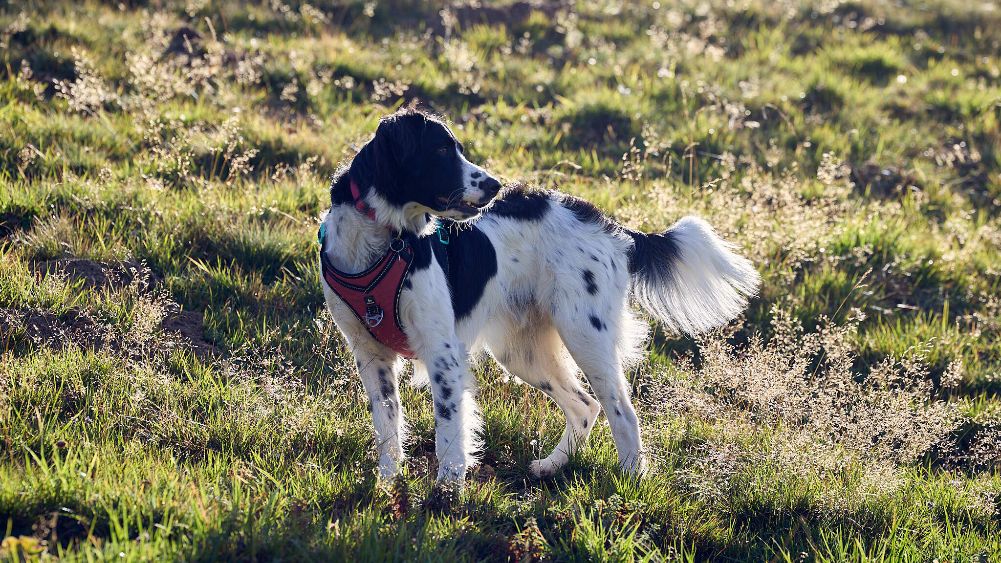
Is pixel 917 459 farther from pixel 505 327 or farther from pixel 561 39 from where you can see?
pixel 561 39

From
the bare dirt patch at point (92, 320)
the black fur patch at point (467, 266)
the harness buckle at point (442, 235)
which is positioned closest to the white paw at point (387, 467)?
the black fur patch at point (467, 266)

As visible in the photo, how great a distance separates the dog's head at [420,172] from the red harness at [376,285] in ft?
0.44

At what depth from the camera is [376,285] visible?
4.11 m

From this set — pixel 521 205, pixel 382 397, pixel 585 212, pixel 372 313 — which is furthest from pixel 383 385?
pixel 585 212

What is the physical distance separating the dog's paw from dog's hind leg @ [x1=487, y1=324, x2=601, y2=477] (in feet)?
1.01

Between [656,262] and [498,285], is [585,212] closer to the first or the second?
[656,262]

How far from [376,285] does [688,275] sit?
1.89 metres

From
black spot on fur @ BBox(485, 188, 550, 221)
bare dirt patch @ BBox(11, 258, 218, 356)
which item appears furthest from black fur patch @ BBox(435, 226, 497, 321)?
bare dirt patch @ BBox(11, 258, 218, 356)

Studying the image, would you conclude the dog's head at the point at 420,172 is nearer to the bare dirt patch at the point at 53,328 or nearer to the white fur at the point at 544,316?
the white fur at the point at 544,316

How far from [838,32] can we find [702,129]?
4626 millimetres

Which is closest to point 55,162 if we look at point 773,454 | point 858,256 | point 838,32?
point 773,454

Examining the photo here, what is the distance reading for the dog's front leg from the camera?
14.6 ft

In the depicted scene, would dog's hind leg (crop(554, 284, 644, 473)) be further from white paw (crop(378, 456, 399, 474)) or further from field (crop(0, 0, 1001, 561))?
white paw (crop(378, 456, 399, 474))

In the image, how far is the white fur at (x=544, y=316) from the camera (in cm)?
427
